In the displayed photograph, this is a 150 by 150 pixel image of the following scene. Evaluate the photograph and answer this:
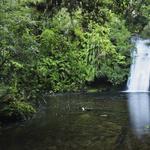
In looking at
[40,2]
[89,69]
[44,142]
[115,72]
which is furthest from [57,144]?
[115,72]

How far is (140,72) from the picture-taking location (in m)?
18.1

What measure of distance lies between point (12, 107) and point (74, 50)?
12.8 meters

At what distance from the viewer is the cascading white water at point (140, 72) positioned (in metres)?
17.3

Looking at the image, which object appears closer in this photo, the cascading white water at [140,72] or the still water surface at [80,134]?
the still water surface at [80,134]

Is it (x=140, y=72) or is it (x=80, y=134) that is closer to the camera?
(x=80, y=134)

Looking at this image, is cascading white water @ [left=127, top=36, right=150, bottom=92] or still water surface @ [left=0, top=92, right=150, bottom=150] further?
cascading white water @ [left=127, top=36, right=150, bottom=92]

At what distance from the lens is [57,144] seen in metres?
3.85

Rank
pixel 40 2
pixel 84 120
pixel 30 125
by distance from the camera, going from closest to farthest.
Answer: pixel 40 2
pixel 30 125
pixel 84 120

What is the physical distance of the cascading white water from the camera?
56.7 ft

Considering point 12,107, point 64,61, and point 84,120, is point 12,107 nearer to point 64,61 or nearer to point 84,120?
point 84,120

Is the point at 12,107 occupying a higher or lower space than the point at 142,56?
lower

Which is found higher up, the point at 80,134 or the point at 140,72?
the point at 140,72

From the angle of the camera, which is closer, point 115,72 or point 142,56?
point 115,72

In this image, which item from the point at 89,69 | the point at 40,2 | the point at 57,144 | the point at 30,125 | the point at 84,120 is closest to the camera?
the point at 57,144
